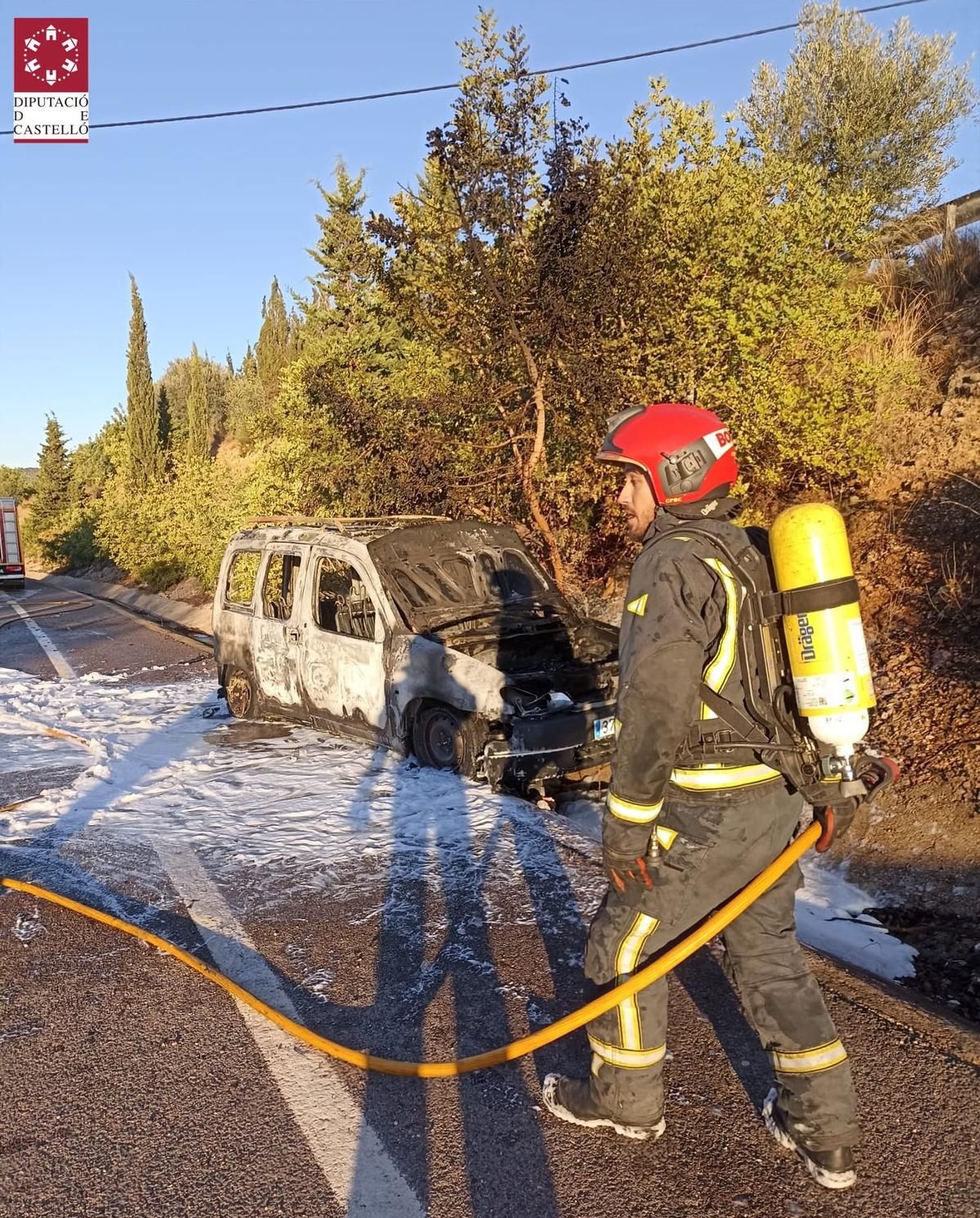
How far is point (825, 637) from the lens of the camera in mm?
2424

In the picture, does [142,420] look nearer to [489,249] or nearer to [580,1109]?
[489,249]

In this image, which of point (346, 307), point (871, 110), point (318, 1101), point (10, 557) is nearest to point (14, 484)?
point (10, 557)

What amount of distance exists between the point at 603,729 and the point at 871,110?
15428mm

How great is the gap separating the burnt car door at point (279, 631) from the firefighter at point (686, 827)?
550 centimetres

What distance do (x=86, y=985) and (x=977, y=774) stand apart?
5136 mm

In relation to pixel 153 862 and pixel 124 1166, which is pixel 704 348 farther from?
pixel 124 1166

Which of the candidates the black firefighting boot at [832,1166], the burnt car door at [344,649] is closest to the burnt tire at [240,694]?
the burnt car door at [344,649]

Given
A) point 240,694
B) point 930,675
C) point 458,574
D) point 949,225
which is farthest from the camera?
point 949,225

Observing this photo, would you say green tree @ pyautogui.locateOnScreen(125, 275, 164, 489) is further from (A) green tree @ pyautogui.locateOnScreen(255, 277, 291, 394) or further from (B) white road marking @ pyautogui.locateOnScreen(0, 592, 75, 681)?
(B) white road marking @ pyautogui.locateOnScreen(0, 592, 75, 681)

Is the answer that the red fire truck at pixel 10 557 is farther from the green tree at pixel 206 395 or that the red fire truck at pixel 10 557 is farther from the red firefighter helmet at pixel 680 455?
the red firefighter helmet at pixel 680 455

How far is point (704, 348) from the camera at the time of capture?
9125mm

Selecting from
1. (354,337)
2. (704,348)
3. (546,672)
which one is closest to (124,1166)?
(546,672)

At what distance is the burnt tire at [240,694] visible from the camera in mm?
8586

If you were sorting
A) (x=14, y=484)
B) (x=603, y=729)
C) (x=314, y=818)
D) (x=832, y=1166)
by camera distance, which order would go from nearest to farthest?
(x=832, y=1166)
(x=314, y=818)
(x=603, y=729)
(x=14, y=484)
